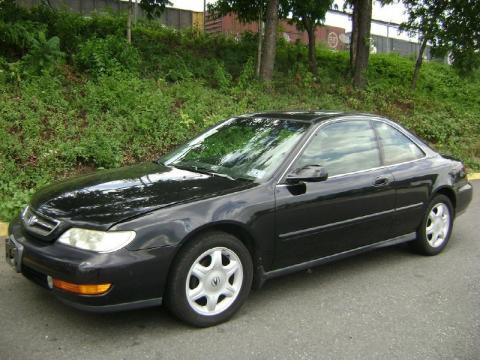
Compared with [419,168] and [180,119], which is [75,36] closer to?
[180,119]

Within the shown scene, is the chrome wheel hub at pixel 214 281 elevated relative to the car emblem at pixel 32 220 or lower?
lower

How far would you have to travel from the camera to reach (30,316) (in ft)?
12.5

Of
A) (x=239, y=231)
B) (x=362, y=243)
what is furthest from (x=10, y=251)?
(x=362, y=243)

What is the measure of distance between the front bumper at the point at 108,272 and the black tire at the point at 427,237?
291 centimetres

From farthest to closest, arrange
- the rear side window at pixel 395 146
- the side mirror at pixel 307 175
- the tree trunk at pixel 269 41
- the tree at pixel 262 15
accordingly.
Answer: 1. the tree at pixel 262 15
2. the tree trunk at pixel 269 41
3. the rear side window at pixel 395 146
4. the side mirror at pixel 307 175

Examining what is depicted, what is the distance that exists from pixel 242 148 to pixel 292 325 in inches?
60.2

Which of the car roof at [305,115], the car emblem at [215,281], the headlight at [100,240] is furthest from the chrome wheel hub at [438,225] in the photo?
the headlight at [100,240]

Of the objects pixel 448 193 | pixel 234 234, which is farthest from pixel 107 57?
pixel 234 234

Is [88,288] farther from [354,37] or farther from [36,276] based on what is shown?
[354,37]

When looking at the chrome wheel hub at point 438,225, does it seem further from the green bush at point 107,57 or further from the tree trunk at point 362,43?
the tree trunk at point 362,43

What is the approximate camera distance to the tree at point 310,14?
13.6 metres

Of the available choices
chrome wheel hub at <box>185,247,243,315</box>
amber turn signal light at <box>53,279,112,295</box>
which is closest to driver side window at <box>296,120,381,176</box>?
chrome wheel hub at <box>185,247,243,315</box>

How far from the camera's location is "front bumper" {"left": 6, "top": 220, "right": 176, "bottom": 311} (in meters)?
3.28

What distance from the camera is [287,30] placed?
70.1 ft
